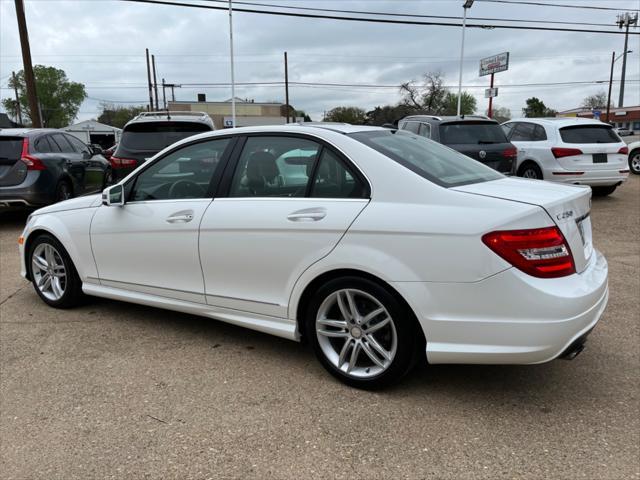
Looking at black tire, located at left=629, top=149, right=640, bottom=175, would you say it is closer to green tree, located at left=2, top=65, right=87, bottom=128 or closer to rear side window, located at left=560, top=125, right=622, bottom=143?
rear side window, located at left=560, top=125, right=622, bottom=143

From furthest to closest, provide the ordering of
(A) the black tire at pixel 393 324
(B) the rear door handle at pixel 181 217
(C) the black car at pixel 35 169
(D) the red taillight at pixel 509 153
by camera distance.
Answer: (D) the red taillight at pixel 509 153, (C) the black car at pixel 35 169, (B) the rear door handle at pixel 181 217, (A) the black tire at pixel 393 324

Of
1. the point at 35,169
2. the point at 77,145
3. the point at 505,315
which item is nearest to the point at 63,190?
the point at 35,169

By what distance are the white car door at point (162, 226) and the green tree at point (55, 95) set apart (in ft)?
349

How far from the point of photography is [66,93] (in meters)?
106

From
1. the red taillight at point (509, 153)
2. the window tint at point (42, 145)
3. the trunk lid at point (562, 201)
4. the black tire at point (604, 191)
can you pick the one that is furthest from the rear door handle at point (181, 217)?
the black tire at point (604, 191)

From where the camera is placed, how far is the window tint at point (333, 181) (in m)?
3.05

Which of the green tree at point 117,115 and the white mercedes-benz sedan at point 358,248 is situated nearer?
the white mercedes-benz sedan at point 358,248

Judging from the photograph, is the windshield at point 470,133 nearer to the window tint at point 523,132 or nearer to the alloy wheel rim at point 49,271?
the window tint at point 523,132

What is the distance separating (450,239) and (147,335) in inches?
101

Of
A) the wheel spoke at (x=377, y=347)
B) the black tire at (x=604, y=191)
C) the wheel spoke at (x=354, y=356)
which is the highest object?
the wheel spoke at (x=377, y=347)

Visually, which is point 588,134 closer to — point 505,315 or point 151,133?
point 151,133

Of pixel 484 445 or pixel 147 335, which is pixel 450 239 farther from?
pixel 147 335

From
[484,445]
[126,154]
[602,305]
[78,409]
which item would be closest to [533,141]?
[126,154]

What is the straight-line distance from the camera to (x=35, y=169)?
839cm
